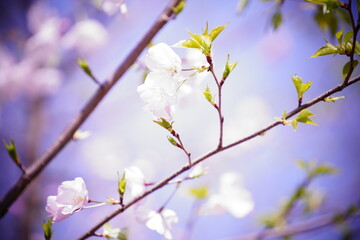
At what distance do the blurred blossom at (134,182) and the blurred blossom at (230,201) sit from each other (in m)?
0.47

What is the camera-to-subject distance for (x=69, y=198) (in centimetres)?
A: 60

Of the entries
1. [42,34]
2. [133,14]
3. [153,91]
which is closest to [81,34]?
[42,34]

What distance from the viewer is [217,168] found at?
2924mm

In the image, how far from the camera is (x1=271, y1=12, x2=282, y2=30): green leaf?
2.96ft

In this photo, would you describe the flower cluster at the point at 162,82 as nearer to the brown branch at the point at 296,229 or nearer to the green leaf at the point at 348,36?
the green leaf at the point at 348,36

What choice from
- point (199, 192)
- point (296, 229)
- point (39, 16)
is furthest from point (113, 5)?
point (39, 16)

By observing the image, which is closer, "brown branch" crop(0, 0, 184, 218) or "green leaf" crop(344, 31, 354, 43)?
"green leaf" crop(344, 31, 354, 43)

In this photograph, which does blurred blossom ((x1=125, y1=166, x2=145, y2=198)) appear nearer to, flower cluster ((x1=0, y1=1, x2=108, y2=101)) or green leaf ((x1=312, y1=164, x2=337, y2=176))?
green leaf ((x1=312, y1=164, x2=337, y2=176))

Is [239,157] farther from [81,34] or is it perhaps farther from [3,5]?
[3,5]

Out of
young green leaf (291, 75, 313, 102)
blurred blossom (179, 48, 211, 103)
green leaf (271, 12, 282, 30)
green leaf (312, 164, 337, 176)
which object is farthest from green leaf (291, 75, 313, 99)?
green leaf (312, 164, 337, 176)

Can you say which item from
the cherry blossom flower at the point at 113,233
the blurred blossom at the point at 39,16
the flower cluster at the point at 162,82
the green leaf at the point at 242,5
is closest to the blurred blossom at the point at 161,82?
the flower cluster at the point at 162,82

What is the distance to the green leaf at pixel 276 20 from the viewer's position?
2.96 ft

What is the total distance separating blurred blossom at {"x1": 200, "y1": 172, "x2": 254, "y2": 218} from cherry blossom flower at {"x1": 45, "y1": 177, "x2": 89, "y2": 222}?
643mm

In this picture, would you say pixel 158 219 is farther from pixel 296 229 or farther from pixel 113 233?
pixel 296 229
